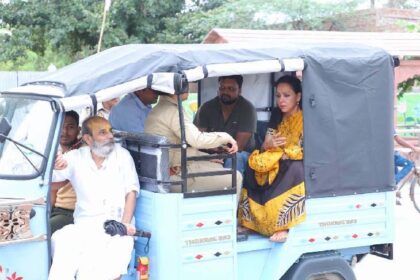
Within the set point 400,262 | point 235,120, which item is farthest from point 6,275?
point 400,262

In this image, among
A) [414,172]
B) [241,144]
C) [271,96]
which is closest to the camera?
[241,144]

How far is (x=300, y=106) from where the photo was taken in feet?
16.7

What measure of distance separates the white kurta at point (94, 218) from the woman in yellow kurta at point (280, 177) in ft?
3.31

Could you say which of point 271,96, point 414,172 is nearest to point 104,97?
point 271,96

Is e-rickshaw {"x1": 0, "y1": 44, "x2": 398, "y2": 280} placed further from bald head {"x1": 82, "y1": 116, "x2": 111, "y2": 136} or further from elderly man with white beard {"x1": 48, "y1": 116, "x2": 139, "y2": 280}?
bald head {"x1": 82, "y1": 116, "x2": 111, "y2": 136}

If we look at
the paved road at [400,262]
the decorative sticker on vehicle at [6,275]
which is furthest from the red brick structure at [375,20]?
the decorative sticker on vehicle at [6,275]

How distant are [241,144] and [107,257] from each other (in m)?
2.02

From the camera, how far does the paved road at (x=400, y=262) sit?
22.8 feet

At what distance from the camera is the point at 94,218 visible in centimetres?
429

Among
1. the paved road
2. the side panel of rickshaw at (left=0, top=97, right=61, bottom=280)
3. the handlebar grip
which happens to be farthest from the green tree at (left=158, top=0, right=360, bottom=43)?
the side panel of rickshaw at (left=0, top=97, right=61, bottom=280)

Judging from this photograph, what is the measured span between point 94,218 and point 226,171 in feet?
2.94

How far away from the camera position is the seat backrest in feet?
14.1

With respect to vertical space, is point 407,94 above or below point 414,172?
above

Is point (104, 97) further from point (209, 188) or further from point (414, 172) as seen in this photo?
point (414, 172)
